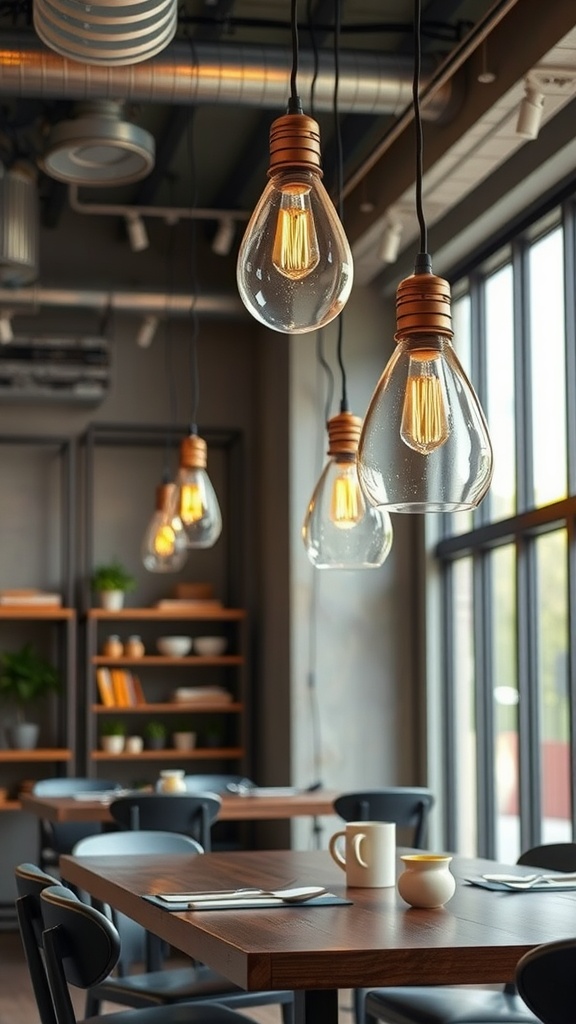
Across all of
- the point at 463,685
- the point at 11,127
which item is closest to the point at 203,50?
the point at 11,127

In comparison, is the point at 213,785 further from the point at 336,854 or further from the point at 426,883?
the point at 426,883

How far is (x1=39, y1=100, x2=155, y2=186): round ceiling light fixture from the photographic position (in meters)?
6.09

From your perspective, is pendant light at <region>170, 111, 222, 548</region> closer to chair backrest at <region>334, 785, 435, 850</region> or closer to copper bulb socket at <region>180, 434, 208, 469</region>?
copper bulb socket at <region>180, 434, 208, 469</region>

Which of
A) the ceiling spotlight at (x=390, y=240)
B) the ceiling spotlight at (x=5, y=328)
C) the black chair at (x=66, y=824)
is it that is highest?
the ceiling spotlight at (x=390, y=240)

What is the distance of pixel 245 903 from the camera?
268 cm

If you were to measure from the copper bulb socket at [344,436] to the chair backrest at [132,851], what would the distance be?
1.32m

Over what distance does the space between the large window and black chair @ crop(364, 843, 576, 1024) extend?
251cm

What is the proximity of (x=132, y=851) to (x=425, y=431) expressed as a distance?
2227mm

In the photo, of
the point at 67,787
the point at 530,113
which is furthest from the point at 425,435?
the point at 67,787

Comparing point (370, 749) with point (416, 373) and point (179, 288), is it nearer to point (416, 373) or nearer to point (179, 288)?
point (179, 288)

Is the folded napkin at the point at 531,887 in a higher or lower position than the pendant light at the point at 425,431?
lower

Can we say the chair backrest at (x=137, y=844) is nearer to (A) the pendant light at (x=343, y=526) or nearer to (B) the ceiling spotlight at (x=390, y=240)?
(A) the pendant light at (x=343, y=526)

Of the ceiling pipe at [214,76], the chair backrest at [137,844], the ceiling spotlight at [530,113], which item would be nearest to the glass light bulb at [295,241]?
the chair backrest at [137,844]

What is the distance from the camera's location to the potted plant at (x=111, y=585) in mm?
8156
